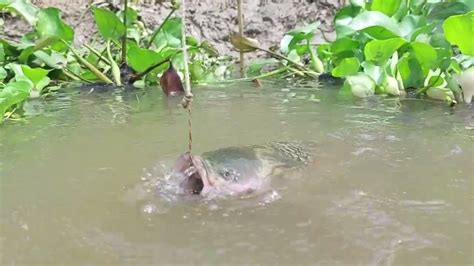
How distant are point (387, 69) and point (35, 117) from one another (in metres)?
1.19

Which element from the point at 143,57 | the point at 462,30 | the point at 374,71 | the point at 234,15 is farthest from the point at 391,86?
the point at 234,15

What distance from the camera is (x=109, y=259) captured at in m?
0.88

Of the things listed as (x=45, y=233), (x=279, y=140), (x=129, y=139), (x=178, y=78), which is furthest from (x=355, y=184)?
(x=178, y=78)

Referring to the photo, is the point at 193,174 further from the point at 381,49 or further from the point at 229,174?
the point at 381,49

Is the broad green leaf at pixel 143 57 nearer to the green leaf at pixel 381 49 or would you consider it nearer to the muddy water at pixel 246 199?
the muddy water at pixel 246 199

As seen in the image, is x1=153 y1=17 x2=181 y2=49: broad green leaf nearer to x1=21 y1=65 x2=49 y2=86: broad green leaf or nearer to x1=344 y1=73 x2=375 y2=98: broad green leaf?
x1=21 y1=65 x2=49 y2=86: broad green leaf

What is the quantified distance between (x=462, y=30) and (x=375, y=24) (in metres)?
0.40

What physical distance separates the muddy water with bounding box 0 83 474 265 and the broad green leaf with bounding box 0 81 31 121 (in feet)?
0.22

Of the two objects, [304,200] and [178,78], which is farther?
[178,78]

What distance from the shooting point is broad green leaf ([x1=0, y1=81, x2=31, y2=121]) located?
1.82m

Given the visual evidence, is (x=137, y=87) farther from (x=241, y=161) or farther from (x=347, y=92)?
(x=241, y=161)

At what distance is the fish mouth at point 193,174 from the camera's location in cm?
112

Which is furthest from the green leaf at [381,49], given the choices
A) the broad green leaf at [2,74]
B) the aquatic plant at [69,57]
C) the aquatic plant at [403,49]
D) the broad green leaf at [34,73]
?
the broad green leaf at [2,74]

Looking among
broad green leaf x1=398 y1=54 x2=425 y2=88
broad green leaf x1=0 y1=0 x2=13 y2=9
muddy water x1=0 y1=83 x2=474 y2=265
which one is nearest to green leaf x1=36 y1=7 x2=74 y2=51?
broad green leaf x1=0 y1=0 x2=13 y2=9
